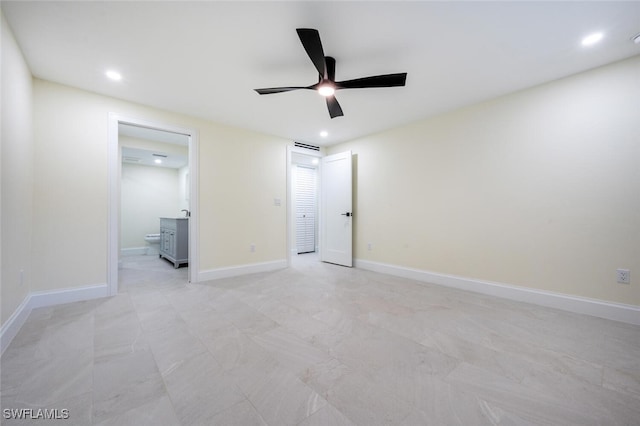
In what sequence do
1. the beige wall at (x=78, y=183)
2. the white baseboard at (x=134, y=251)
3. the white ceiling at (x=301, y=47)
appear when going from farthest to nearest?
the white baseboard at (x=134, y=251), the beige wall at (x=78, y=183), the white ceiling at (x=301, y=47)

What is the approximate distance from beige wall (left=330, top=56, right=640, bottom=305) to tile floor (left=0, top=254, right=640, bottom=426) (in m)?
0.52

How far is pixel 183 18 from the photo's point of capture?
1817 millimetres

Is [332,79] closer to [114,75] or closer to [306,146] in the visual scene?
[114,75]

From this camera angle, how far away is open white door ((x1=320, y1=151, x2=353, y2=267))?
4.66 meters

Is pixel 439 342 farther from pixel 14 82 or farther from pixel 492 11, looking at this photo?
pixel 14 82

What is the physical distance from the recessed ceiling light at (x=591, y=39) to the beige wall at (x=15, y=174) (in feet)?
14.5

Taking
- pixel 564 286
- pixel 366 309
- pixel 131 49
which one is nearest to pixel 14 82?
pixel 131 49

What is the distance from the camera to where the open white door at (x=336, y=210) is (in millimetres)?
4664

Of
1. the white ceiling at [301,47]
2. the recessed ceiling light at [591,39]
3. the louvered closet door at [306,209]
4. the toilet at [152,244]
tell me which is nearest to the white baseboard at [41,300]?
the white ceiling at [301,47]

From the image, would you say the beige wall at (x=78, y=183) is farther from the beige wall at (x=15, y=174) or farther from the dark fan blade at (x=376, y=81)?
the dark fan blade at (x=376, y=81)

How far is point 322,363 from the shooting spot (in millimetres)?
1673

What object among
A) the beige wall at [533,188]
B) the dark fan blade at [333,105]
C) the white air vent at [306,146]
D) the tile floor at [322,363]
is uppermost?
Answer: the white air vent at [306,146]

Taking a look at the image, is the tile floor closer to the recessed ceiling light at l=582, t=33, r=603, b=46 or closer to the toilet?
the recessed ceiling light at l=582, t=33, r=603, b=46

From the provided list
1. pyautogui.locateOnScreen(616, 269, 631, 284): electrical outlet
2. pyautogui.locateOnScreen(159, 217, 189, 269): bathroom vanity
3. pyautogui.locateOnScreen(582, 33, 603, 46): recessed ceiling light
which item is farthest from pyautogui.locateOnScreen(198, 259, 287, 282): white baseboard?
pyautogui.locateOnScreen(582, 33, 603, 46): recessed ceiling light
